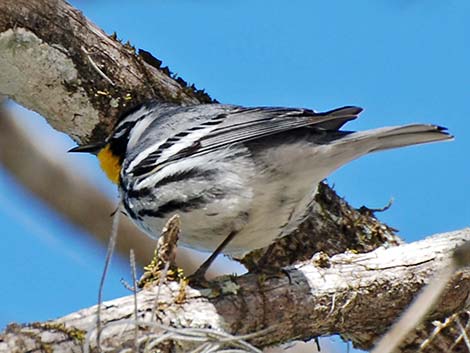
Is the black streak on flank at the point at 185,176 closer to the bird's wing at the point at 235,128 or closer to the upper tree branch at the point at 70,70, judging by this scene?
the bird's wing at the point at 235,128

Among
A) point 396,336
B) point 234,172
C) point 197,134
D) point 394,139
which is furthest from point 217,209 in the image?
point 396,336

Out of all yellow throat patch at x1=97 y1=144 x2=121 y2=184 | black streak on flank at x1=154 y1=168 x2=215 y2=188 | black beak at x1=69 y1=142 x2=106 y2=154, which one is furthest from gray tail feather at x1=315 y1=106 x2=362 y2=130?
black beak at x1=69 y1=142 x2=106 y2=154

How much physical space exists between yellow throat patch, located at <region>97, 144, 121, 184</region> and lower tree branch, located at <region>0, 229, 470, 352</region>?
108 cm

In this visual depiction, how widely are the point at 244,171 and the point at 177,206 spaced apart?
308 millimetres

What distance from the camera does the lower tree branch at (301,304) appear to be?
3234 millimetres

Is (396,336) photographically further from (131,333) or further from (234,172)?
(234,172)

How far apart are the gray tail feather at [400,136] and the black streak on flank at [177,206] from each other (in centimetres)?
63

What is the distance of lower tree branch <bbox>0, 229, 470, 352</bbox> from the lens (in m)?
3.23

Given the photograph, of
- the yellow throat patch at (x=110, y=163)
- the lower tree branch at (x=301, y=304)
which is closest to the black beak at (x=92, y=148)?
the yellow throat patch at (x=110, y=163)

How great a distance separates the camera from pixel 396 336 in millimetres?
1621

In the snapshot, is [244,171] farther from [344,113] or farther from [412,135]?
[412,135]

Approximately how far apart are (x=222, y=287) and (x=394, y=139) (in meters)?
0.88

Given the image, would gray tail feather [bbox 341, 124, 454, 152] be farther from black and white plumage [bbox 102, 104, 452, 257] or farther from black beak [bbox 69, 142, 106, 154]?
black beak [bbox 69, 142, 106, 154]

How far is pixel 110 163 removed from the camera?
4.71 m
